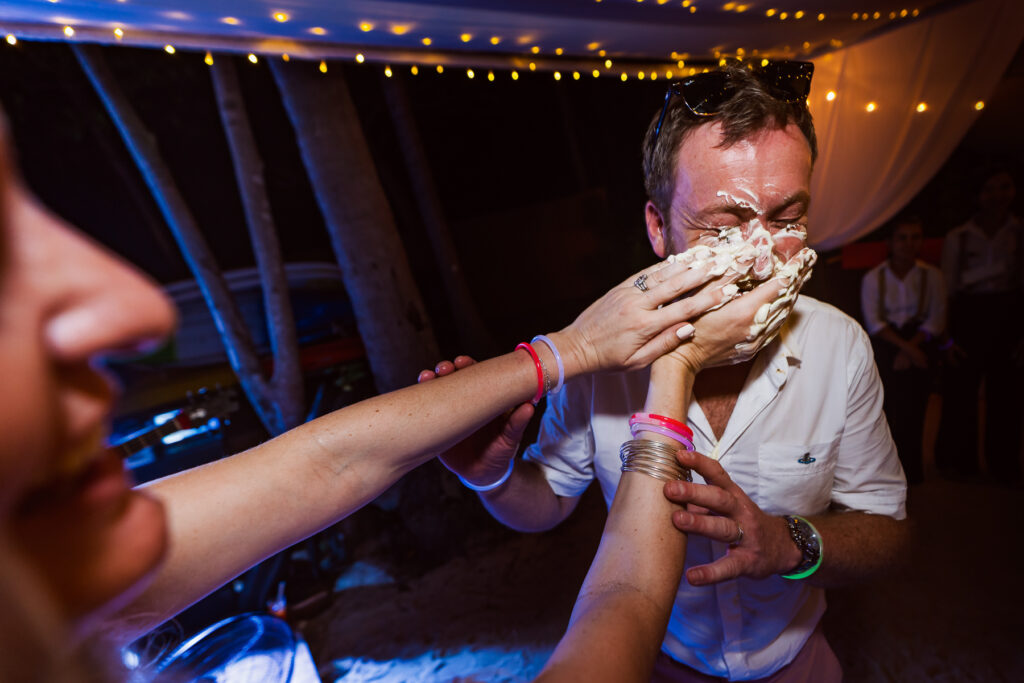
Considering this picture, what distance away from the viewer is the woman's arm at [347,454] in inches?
40.5

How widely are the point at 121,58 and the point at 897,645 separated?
922 cm

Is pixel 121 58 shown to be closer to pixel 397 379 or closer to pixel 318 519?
pixel 397 379

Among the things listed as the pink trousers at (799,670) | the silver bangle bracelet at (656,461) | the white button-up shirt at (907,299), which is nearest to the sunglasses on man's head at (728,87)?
the silver bangle bracelet at (656,461)

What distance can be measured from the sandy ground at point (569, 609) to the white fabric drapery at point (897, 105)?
128 inches

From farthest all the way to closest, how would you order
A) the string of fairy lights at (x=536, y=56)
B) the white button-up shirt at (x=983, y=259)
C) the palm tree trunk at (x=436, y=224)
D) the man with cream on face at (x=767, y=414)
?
the palm tree trunk at (x=436, y=224) → the white button-up shirt at (x=983, y=259) → the string of fairy lights at (x=536, y=56) → the man with cream on face at (x=767, y=414)

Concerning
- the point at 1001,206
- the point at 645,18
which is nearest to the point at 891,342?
the point at 1001,206

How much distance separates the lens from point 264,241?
453 centimetres

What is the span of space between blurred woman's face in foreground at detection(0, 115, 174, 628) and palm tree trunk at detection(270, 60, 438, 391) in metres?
4.24

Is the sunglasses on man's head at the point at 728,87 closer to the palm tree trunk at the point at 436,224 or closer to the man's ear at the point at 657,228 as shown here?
the man's ear at the point at 657,228

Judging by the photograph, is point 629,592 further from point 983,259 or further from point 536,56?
point 983,259

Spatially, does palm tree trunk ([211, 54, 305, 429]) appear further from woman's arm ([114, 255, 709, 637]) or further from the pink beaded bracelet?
the pink beaded bracelet

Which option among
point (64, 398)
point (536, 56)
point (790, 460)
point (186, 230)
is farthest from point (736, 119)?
point (186, 230)

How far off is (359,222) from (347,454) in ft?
Result: 12.1

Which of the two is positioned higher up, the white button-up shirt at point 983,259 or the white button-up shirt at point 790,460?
the white button-up shirt at point 790,460
